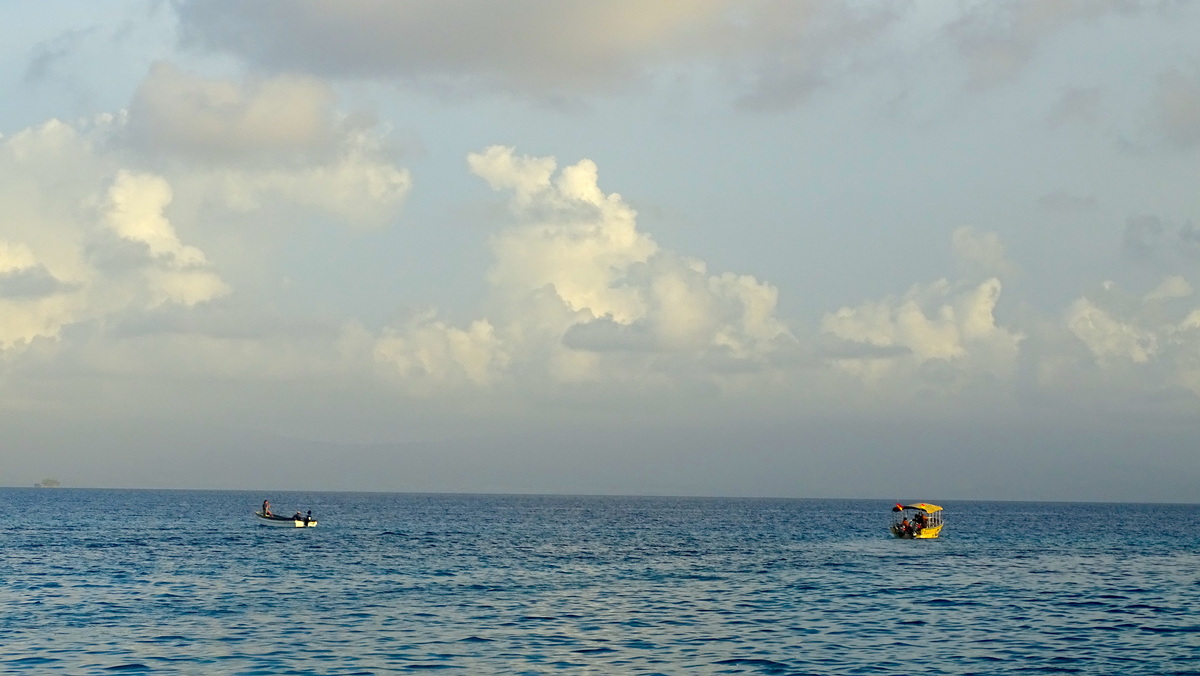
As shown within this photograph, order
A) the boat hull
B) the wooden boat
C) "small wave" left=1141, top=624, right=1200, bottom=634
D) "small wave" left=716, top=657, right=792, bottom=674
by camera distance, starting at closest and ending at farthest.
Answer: "small wave" left=716, top=657, right=792, bottom=674
"small wave" left=1141, top=624, right=1200, bottom=634
the boat hull
the wooden boat

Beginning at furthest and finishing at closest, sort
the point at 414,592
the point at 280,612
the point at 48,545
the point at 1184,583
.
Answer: the point at 48,545 → the point at 1184,583 → the point at 414,592 → the point at 280,612

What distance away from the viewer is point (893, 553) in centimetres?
9044

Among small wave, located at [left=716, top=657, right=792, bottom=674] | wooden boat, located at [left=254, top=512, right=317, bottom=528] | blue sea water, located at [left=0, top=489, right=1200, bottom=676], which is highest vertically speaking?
wooden boat, located at [left=254, top=512, right=317, bottom=528]

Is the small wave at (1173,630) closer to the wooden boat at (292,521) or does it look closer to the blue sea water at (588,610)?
the blue sea water at (588,610)

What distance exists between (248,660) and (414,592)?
66.6 ft

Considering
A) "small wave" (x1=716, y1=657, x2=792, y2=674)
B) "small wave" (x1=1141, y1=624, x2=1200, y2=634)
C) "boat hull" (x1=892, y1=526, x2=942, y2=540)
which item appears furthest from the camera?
"boat hull" (x1=892, y1=526, x2=942, y2=540)

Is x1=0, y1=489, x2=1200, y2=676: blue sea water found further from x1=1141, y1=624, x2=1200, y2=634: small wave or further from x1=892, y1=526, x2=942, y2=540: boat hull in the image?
x1=892, y1=526, x2=942, y2=540: boat hull

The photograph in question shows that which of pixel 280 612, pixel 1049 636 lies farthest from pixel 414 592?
pixel 1049 636

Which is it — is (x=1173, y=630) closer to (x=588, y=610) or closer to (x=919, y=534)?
(x=588, y=610)

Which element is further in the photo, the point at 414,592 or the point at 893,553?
the point at 893,553

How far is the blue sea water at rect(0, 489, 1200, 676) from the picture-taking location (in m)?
39.2

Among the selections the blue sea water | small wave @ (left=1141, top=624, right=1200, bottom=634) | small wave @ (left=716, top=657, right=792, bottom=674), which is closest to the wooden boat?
the blue sea water

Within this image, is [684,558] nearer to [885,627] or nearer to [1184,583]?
[1184,583]

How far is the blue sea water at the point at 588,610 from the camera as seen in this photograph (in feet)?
129
